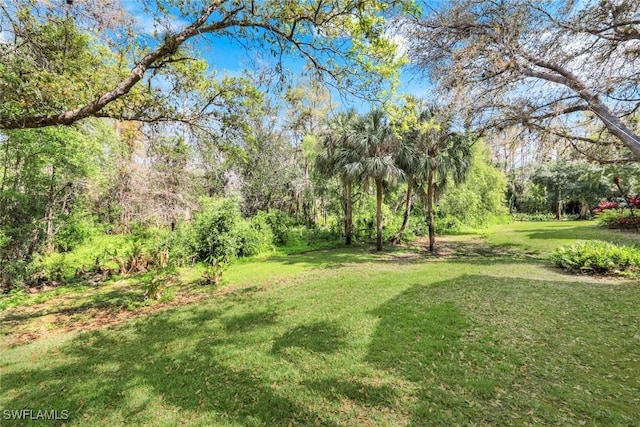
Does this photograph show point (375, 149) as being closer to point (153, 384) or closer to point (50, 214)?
point (153, 384)

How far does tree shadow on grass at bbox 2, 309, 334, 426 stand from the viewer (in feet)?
9.46

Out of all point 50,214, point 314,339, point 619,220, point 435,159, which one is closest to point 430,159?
point 435,159

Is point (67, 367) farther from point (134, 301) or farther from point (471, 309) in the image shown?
point (471, 309)

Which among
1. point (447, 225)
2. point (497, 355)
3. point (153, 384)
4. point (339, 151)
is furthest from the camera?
point (447, 225)

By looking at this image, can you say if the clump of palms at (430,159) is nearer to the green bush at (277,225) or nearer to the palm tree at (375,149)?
the palm tree at (375,149)

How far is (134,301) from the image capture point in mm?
6965

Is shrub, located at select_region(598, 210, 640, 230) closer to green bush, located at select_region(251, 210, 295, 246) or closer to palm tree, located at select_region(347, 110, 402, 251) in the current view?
palm tree, located at select_region(347, 110, 402, 251)

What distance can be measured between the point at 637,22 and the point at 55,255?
15188 millimetres

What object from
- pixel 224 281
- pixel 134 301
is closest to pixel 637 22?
pixel 224 281

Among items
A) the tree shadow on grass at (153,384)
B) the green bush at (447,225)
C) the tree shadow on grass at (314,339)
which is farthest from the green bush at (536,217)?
the tree shadow on grass at (153,384)

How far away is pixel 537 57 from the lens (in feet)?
15.2

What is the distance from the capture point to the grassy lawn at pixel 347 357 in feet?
9.44

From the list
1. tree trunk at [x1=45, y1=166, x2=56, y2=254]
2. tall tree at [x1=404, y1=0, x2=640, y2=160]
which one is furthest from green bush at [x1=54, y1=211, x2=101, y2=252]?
tall tree at [x1=404, y1=0, x2=640, y2=160]

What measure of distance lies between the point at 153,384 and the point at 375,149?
11.5 metres
